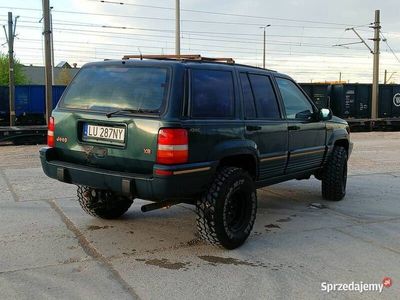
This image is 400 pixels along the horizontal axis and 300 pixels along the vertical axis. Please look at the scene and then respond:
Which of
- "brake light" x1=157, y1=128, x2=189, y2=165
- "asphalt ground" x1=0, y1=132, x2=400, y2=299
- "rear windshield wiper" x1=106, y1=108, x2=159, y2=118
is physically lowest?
"asphalt ground" x1=0, y1=132, x2=400, y2=299

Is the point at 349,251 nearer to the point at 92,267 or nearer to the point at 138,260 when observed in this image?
the point at 138,260

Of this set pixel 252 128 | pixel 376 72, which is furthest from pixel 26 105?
pixel 252 128

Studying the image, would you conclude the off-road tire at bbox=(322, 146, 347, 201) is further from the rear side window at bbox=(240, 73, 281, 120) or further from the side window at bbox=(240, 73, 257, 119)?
the side window at bbox=(240, 73, 257, 119)

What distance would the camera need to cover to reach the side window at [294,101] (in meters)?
6.13

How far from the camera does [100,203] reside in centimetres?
580

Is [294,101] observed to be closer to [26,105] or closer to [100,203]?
[100,203]

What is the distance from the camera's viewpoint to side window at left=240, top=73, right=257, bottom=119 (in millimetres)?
5289

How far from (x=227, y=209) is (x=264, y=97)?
149 cm

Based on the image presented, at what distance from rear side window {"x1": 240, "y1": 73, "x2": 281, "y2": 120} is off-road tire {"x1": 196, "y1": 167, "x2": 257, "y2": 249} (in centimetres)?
76

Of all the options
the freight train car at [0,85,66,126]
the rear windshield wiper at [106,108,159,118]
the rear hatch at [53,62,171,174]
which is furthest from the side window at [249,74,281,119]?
the freight train car at [0,85,66,126]

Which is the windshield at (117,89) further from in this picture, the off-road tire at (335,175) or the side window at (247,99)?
the off-road tire at (335,175)

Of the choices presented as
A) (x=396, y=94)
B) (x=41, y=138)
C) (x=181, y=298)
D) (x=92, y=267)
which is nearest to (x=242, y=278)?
(x=181, y=298)

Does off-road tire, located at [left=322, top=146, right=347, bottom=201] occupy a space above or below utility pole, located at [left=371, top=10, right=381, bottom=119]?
below

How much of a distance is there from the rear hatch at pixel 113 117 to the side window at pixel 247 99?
1.06 m
